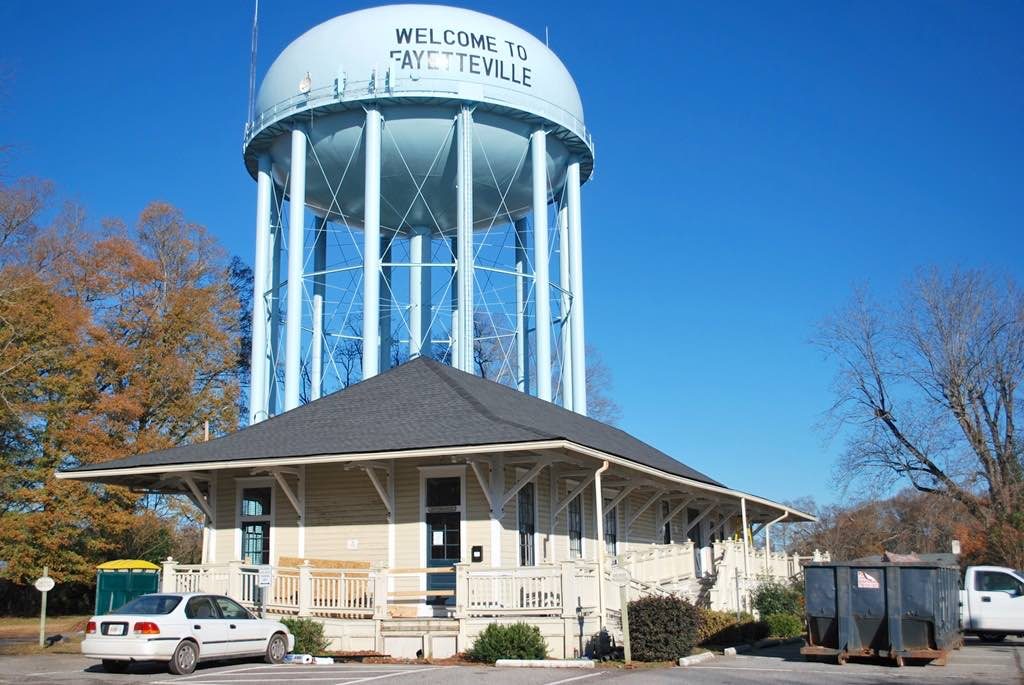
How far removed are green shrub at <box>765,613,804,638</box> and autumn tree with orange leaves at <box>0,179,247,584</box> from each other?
20359 mm

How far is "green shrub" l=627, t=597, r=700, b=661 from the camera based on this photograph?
1798 cm

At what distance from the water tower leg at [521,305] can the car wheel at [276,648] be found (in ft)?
57.9

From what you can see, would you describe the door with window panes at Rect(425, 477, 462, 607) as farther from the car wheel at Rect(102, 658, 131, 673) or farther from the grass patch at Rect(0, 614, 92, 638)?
the grass patch at Rect(0, 614, 92, 638)

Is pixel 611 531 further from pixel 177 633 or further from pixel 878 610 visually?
pixel 177 633

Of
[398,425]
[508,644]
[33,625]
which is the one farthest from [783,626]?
[33,625]

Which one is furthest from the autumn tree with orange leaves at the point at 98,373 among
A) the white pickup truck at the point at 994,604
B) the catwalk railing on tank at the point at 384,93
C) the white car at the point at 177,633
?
the white pickup truck at the point at 994,604

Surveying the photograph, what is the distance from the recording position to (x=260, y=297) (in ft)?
113

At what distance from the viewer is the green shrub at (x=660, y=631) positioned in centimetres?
1798

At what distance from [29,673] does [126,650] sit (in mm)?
1806

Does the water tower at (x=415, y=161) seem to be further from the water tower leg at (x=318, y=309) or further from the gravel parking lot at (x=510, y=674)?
the gravel parking lot at (x=510, y=674)

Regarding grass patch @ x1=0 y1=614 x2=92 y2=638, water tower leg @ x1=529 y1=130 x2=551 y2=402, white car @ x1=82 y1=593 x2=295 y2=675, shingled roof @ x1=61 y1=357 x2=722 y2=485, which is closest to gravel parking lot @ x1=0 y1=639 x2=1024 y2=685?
white car @ x1=82 y1=593 x2=295 y2=675

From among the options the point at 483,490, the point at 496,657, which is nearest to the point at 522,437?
the point at 483,490

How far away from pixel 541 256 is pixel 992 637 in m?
15.9

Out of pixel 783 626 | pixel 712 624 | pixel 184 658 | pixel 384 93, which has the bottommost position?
pixel 783 626
